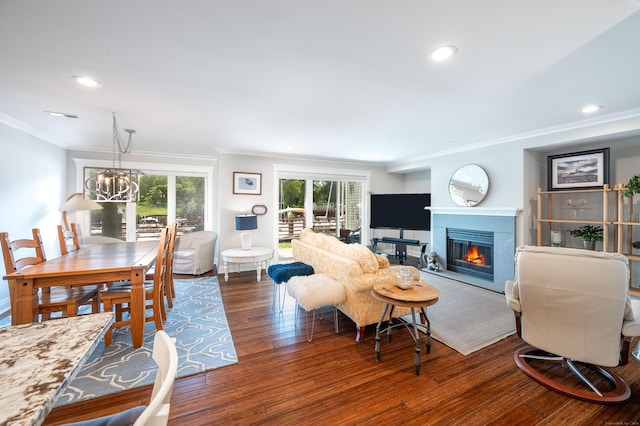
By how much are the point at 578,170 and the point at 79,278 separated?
606 centimetres

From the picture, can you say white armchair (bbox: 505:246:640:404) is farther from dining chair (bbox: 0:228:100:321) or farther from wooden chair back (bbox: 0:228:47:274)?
wooden chair back (bbox: 0:228:47:274)

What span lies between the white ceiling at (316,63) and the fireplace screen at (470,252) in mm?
1941

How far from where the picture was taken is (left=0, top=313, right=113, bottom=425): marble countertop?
64 cm

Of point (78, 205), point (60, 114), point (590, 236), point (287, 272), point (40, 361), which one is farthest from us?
point (78, 205)

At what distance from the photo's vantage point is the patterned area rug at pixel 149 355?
1984 millimetres

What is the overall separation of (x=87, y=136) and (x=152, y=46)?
3.34 meters

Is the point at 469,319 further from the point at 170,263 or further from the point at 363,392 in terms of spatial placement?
the point at 170,263

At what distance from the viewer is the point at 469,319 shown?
314 cm

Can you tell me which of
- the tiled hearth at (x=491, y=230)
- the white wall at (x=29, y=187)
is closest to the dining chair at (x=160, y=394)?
the white wall at (x=29, y=187)

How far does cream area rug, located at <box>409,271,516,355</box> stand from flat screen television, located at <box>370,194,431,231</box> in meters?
1.85

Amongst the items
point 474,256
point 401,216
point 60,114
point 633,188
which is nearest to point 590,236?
point 633,188

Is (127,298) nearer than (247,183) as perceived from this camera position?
Yes

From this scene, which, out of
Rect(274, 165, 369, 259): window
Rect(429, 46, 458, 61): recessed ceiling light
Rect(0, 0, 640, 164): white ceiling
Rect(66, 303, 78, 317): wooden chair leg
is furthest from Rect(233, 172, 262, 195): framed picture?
Rect(429, 46, 458, 61): recessed ceiling light

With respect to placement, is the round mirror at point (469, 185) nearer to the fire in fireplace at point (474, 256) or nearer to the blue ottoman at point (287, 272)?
the fire in fireplace at point (474, 256)
